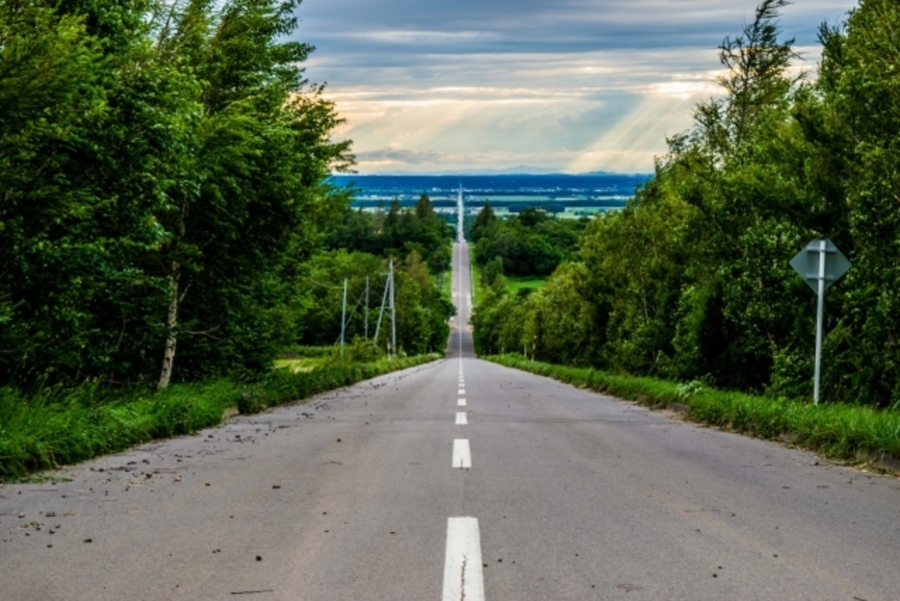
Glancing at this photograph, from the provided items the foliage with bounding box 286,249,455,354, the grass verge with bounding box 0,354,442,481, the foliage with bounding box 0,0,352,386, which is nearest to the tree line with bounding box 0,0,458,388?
the foliage with bounding box 0,0,352,386

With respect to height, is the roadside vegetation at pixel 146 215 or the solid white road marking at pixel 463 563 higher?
the roadside vegetation at pixel 146 215

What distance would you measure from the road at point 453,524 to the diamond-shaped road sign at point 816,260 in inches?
157

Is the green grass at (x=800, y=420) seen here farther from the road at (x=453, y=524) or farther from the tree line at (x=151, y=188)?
the tree line at (x=151, y=188)

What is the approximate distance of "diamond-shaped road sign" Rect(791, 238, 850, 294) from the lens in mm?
16188

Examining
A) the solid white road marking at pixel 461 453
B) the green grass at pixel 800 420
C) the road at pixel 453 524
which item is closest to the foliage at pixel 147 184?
the road at pixel 453 524

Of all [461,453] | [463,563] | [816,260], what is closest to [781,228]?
[816,260]

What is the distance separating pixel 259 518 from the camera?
25.6 feet

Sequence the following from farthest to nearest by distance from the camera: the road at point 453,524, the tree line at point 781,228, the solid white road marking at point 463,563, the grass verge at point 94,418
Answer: the tree line at point 781,228, the grass verge at point 94,418, the road at point 453,524, the solid white road marking at point 463,563

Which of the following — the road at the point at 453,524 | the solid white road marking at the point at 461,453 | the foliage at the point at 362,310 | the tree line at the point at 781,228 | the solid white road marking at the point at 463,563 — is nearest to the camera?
the solid white road marking at the point at 463,563

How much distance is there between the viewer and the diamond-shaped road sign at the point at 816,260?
53.1ft

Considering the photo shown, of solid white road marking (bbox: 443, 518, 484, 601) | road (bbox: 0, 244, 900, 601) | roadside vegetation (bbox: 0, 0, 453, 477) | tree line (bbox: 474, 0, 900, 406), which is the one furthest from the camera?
tree line (bbox: 474, 0, 900, 406)

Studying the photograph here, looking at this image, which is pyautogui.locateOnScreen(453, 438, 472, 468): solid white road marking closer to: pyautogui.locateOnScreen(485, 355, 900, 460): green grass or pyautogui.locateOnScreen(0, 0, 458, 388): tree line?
pyautogui.locateOnScreen(485, 355, 900, 460): green grass

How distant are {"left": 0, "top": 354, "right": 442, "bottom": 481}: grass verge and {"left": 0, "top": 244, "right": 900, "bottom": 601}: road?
363 mm

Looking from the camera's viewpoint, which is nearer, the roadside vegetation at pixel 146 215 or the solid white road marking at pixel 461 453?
the solid white road marking at pixel 461 453
